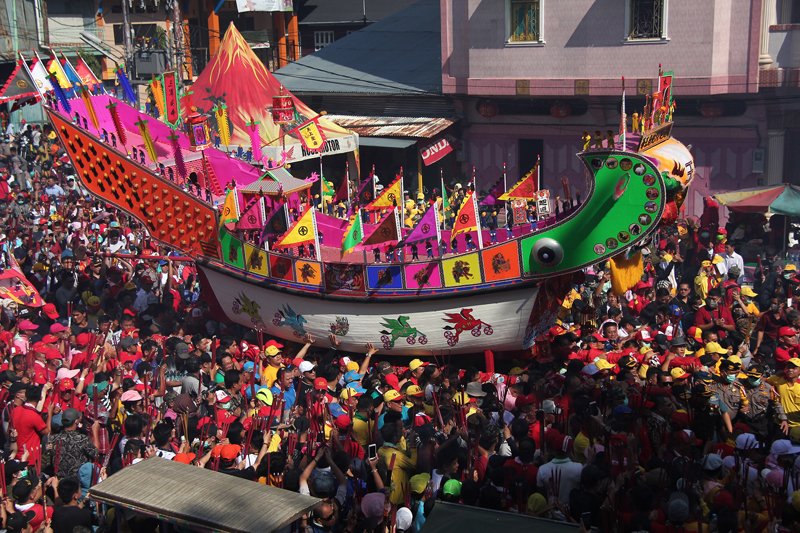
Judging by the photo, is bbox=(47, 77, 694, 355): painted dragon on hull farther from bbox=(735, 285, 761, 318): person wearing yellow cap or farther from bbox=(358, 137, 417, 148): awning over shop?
bbox=(358, 137, 417, 148): awning over shop

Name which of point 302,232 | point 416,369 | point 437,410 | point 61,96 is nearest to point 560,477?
point 437,410

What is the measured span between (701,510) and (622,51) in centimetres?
1604

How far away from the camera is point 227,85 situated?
2589 cm

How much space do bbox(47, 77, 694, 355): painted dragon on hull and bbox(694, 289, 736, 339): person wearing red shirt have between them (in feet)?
4.69

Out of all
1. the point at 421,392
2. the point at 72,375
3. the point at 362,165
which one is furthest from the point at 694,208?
the point at 72,375

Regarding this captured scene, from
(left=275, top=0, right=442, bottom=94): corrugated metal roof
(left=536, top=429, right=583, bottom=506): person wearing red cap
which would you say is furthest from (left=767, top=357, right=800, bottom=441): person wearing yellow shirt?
(left=275, top=0, right=442, bottom=94): corrugated metal roof

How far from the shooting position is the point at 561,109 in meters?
24.0

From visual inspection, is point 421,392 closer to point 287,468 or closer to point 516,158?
point 287,468

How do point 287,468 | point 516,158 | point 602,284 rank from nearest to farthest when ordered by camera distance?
point 287,468 → point 602,284 → point 516,158

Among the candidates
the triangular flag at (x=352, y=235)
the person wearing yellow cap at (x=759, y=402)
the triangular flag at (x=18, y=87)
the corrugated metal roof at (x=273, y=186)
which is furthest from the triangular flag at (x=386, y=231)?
the triangular flag at (x=18, y=87)

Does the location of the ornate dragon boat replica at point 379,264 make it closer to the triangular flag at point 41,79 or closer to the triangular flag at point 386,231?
the triangular flag at point 386,231

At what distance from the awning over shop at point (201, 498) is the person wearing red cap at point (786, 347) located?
19.8ft

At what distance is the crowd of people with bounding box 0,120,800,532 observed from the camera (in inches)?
341

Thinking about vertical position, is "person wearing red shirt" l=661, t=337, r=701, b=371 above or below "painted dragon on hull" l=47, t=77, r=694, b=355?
below
